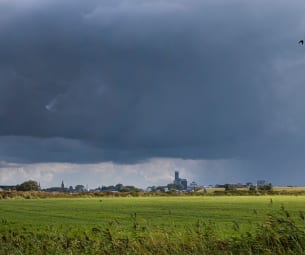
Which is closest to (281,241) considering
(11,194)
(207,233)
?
(207,233)

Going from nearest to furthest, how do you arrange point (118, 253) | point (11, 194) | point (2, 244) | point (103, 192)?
point (118, 253)
point (2, 244)
point (11, 194)
point (103, 192)

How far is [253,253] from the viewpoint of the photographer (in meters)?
13.5

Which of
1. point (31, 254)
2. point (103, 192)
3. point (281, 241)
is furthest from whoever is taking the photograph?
point (103, 192)

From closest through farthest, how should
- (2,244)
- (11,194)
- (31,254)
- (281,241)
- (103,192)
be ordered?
(281,241), (31,254), (2,244), (11,194), (103,192)

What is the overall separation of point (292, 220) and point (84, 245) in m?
5.65

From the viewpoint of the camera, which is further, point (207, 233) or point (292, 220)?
point (207, 233)

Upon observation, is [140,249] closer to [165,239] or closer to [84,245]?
[165,239]

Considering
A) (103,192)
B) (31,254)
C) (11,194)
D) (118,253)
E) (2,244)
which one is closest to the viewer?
(118,253)

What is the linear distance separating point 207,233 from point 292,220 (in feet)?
7.47

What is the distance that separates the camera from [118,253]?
573 inches

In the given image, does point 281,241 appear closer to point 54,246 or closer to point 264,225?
point 264,225

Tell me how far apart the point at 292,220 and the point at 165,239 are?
317cm

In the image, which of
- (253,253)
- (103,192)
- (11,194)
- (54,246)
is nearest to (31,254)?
(54,246)

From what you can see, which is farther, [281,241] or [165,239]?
[165,239]
